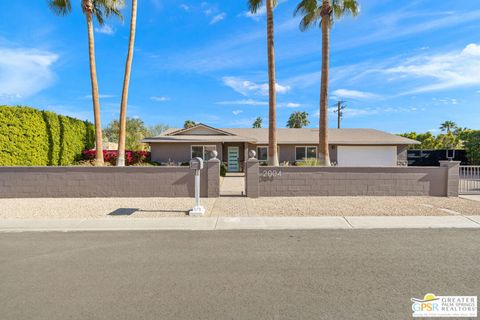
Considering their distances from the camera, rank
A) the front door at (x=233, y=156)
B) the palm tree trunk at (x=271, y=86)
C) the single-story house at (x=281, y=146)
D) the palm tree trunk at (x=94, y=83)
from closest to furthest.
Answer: the palm tree trunk at (x=271, y=86) < the palm tree trunk at (x=94, y=83) < the single-story house at (x=281, y=146) < the front door at (x=233, y=156)

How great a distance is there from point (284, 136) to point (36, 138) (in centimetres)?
1805

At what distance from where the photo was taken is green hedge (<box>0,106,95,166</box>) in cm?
1162

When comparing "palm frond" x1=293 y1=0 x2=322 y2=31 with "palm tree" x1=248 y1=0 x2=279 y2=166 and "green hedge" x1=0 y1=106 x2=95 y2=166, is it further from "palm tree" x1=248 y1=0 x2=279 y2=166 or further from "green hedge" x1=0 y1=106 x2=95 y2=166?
"green hedge" x1=0 y1=106 x2=95 y2=166

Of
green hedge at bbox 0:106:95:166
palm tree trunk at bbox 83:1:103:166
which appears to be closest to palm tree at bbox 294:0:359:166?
palm tree trunk at bbox 83:1:103:166

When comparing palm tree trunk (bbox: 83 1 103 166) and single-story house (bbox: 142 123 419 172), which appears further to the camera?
single-story house (bbox: 142 123 419 172)

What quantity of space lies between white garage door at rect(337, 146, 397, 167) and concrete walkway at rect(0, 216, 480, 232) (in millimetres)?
15287

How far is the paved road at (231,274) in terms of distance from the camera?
118 inches

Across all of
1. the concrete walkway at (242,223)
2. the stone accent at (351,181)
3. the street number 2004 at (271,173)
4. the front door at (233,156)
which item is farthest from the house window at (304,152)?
the concrete walkway at (242,223)

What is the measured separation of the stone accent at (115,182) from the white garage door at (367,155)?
1576 centimetres

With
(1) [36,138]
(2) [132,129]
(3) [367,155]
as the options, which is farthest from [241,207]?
(2) [132,129]

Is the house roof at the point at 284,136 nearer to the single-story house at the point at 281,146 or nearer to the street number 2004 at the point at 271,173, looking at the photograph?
the single-story house at the point at 281,146

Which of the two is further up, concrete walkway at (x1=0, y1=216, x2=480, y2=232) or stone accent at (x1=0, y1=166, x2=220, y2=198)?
stone accent at (x1=0, y1=166, x2=220, y2=198)

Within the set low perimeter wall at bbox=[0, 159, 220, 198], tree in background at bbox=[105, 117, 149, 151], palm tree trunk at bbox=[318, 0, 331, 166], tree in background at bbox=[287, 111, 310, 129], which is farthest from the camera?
tree in background at bbox=[287, 111, 310, 129]

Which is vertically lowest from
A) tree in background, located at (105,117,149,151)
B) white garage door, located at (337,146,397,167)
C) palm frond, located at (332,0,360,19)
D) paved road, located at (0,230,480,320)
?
paved road, located at (0,230,480,320)
